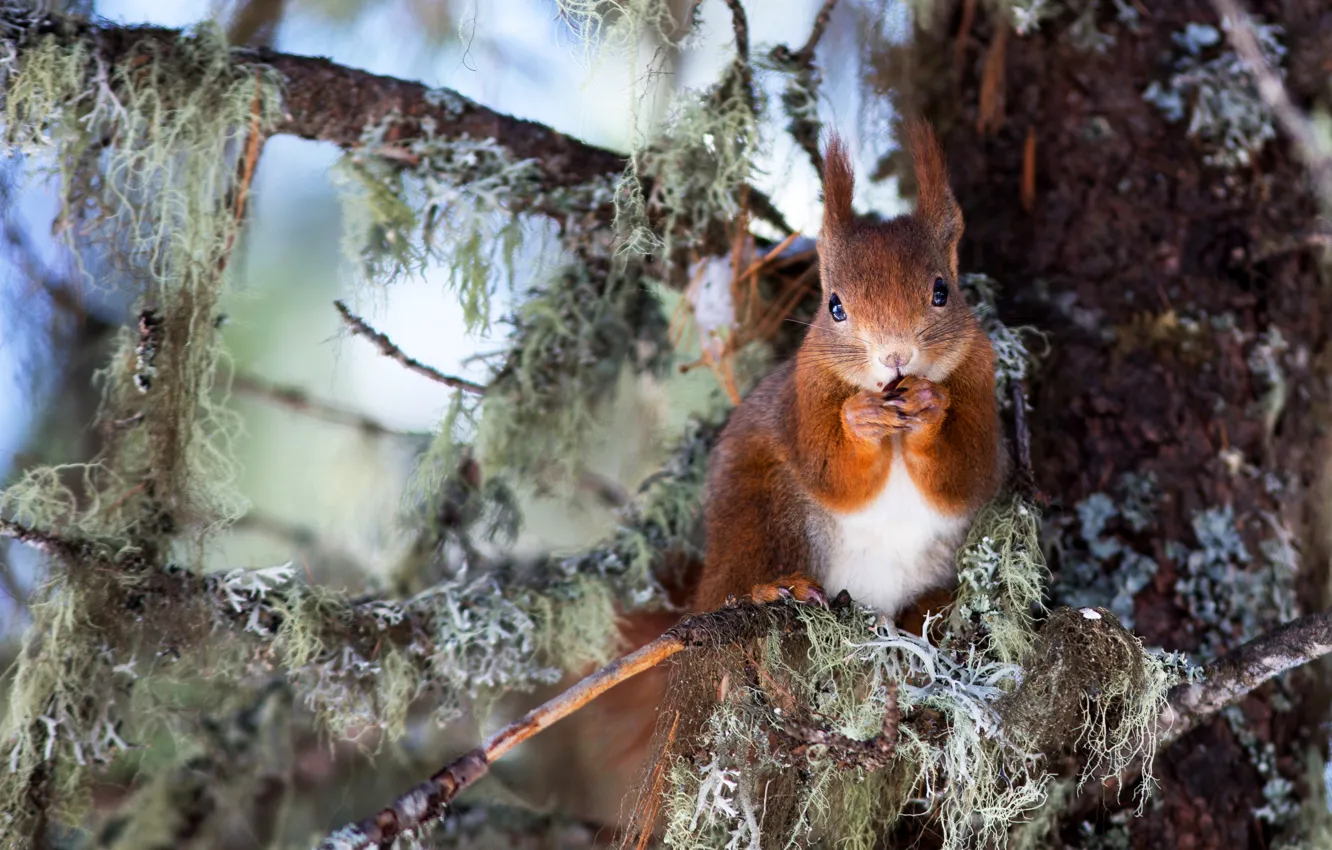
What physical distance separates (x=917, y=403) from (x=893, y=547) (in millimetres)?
329

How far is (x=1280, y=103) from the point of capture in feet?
7.14

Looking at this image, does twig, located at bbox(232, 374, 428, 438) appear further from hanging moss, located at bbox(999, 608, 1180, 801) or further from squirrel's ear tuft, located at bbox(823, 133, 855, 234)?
hanging moss, located at bbox(999, 608, 1180, 801)

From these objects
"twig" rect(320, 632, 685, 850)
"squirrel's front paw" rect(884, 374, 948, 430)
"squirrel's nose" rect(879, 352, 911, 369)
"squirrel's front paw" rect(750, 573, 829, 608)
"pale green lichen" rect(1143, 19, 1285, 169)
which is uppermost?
"pale green lichen" rect(1143, 19, 1285, 169)

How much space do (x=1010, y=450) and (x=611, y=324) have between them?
0.83 meters

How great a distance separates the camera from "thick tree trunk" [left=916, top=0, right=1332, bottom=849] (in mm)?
2168

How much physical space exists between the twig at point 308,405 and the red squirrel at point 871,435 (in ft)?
2.58

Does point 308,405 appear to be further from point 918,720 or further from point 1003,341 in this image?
point 918,720

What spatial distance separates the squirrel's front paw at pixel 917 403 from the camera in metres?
1.91

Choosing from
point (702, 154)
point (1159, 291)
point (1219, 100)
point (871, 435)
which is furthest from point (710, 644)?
point (1219, 100)

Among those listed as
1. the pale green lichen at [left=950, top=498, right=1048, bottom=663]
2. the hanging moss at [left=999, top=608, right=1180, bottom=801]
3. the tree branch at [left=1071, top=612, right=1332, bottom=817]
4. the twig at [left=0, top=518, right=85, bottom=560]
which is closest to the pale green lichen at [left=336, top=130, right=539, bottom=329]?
the twig at [left=0, top=518, right=85, bottom=560]

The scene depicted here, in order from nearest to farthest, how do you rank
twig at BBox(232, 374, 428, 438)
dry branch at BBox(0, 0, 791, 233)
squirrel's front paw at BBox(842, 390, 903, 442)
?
squirrel's front paw at BBox(842, 390, 903, 442), dry branch at BBox(0, 0, 791, 233), twig at BBox(232, 374, 428, 438)

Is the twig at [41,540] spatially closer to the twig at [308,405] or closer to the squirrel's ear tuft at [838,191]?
the twig at [308,405]

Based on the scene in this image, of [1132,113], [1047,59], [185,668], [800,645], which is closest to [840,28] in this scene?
A: [1047,59]

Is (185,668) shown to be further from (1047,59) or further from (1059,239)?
(1047,59)
